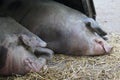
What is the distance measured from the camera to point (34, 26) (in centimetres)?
415

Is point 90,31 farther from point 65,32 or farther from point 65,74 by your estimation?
point 65,74

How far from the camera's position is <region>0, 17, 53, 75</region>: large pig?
134 inches

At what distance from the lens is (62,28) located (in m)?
4.04

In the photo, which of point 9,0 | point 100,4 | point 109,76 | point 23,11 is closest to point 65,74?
point 109,76

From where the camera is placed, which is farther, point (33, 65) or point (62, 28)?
point (62, 28)

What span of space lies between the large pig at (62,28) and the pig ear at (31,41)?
0.39 m

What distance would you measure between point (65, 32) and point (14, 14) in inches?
30.4

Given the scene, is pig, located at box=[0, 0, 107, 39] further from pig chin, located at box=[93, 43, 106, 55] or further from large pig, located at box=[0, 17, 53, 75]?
large pig, located at box=[0, 17, 53, 75]

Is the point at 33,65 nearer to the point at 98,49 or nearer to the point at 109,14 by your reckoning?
the point at 98,49

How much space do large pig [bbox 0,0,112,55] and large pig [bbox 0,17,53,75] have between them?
34 cm

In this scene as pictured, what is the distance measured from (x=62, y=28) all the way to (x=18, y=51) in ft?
2.56

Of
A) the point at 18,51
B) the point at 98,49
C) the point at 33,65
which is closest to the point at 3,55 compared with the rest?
the point at 18,51

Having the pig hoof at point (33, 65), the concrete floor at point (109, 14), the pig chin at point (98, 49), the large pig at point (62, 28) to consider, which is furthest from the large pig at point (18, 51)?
the concrete floor at point (109, 14)

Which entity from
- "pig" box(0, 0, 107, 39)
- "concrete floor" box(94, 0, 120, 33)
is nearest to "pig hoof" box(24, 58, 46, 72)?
"pig" box(0, 0, 107, 39)
